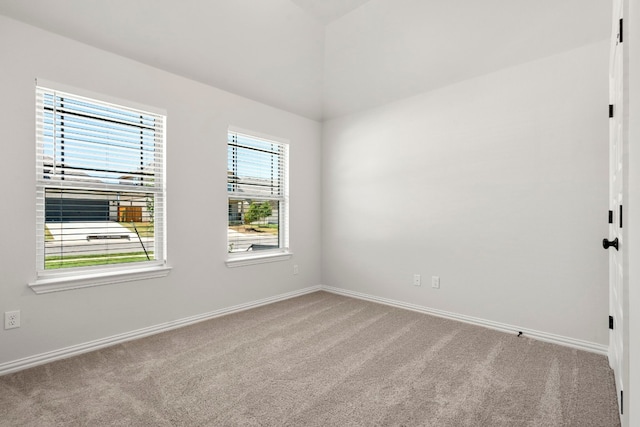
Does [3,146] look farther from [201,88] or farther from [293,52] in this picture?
[293,52]

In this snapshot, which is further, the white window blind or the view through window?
the view through window

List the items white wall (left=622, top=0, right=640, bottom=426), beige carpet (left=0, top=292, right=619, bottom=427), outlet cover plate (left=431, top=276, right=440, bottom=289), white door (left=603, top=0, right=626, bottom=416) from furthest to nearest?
outlet cover plate (left=431, top=276, right=440, bottom=289) < beige carpet (left=0, top=292, right=619, bottom=427) < white door (left=603, top=0, right=626, bottom=416) < white wall (left=622, top=0, right=640, bottom=426)

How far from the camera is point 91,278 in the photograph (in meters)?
2.62

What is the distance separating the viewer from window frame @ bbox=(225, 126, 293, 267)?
368 cm

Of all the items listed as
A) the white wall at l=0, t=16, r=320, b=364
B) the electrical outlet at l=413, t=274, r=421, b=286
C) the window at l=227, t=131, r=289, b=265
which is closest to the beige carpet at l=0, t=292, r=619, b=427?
the white wall at l=0, t=16, r=320, b=364

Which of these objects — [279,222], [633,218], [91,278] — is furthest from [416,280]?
[91,278]

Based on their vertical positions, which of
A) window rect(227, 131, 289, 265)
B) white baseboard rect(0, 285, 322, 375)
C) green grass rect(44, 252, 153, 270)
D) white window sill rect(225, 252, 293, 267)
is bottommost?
white baseboard rect(0, 285, 322, 375)

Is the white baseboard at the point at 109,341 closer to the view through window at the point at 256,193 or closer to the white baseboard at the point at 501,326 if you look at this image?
the view through window at the point at 256,193

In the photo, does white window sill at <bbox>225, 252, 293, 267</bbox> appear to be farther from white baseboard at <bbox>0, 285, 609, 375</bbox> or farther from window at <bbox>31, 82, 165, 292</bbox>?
window at <bbox>31, 82, 165, 292</bbox>

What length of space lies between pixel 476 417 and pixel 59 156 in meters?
3.31

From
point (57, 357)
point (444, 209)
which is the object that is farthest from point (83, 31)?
point (444, 209)

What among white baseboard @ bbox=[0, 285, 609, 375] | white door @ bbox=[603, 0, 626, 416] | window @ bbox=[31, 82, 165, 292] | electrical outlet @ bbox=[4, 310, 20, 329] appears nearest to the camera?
white door @ bbox=[603, 0, 626, 416]

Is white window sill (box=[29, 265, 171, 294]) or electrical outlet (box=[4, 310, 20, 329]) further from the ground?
white window sill (box=[29, 265, 171, 294])

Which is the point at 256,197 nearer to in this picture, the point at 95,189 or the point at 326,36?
the point at 95,189
